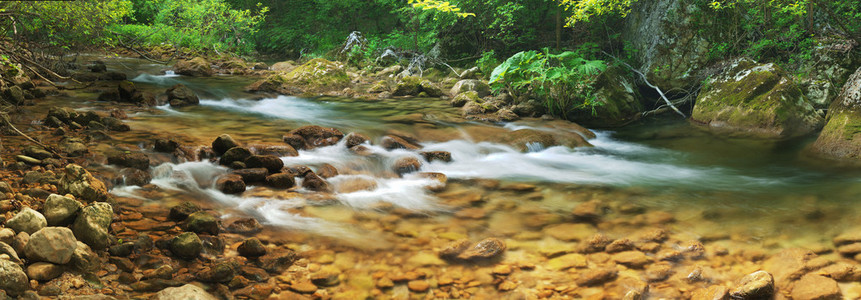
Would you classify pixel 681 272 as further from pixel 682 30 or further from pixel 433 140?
pixel 682 30

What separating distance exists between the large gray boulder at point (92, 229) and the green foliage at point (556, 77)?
7.51 meters

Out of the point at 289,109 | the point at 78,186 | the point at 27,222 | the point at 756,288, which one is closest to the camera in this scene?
the point at 27,222

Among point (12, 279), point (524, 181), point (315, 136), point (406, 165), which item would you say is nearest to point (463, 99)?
point (315, 136)

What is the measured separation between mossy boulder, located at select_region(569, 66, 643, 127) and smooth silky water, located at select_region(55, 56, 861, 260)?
21.7 inches

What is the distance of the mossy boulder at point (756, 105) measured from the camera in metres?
8.14

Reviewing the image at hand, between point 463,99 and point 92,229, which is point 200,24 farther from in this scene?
point 92,229

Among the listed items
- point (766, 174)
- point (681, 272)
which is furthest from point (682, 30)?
point (681, 272)

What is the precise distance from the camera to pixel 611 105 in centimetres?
1032

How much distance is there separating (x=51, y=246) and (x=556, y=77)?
810 centimetres

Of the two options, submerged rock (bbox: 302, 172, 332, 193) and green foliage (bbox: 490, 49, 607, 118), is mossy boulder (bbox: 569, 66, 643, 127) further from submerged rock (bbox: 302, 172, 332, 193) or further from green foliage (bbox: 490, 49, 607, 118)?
submerged rock (bbox: 302, 172, 332, 193)

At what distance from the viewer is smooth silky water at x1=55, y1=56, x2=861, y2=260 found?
4289 millimetres

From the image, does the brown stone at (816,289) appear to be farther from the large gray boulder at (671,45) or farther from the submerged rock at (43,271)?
the large gray boulder at (671,45)

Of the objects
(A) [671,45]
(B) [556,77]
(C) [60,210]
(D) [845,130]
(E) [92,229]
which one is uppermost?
(A) [671,45]

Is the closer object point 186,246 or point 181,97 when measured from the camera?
point 186,246
